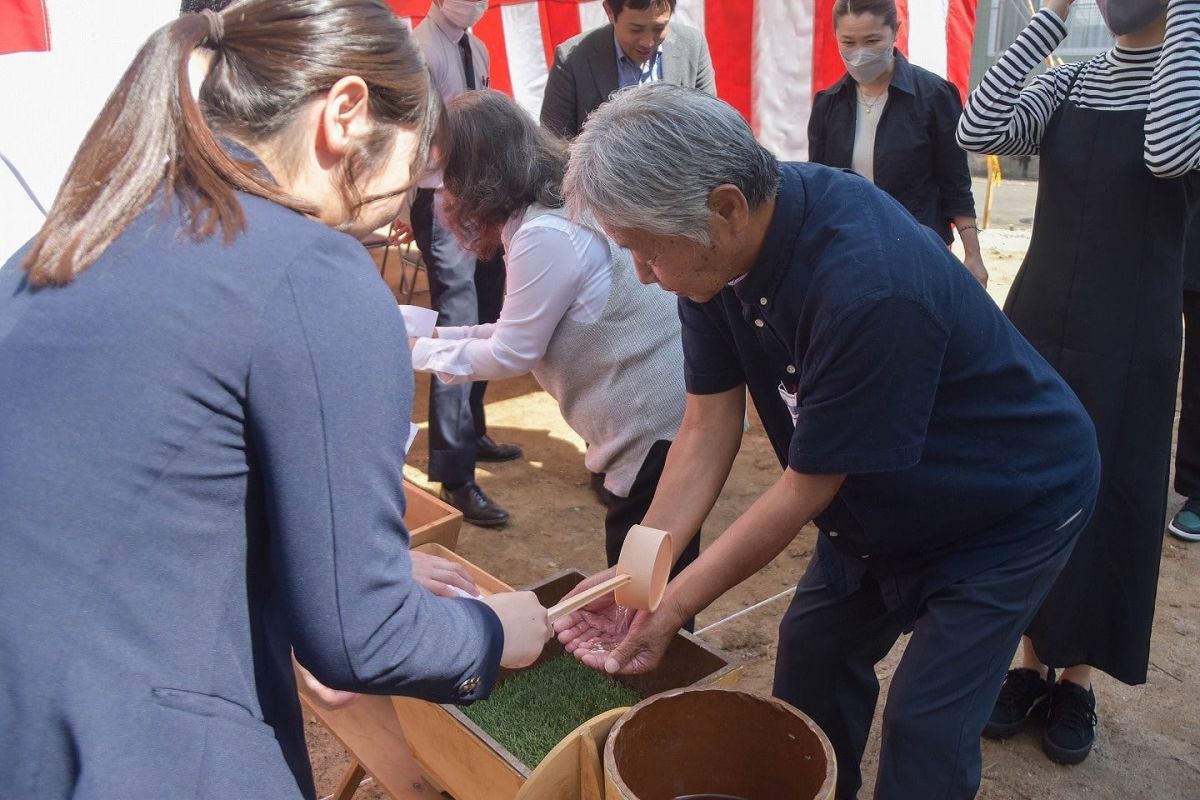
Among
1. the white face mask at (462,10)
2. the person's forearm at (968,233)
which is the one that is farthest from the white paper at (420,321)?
the person's forearm at (968,233)

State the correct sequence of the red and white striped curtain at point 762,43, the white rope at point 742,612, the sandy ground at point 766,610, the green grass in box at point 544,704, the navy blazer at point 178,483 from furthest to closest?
the red and white striped curtain at point 762,43 < the white rope at point 742,612 < the sandy ground at point 766,610 < the green grass in box at point 544,704 < the navy blazer at point 178,483

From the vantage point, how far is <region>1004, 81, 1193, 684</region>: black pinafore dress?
8.04ft

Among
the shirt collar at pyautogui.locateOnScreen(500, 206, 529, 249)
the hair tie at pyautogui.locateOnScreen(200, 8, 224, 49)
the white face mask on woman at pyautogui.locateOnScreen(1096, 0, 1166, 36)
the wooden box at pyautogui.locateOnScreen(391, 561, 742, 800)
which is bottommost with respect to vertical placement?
the wooden box at pyautogui.locateOnScreen(391, 561, 742, 800)

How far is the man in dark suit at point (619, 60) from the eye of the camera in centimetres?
420

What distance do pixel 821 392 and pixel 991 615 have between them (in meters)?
0.50

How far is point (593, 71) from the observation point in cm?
430

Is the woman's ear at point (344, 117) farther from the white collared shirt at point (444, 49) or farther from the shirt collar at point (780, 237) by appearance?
the white collared shirt at point (444, 49)

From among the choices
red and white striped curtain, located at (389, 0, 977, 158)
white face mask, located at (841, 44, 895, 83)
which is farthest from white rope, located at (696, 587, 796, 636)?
red and white striped curtain, located at (389, 0, 977, 158)

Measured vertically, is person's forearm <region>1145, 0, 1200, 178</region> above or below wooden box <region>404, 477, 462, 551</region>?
above

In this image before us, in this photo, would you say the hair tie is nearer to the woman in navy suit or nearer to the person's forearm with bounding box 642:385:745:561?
the woman in navy suit

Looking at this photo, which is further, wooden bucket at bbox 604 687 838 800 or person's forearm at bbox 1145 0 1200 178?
person's forearm at bbox 1145 0 1200 178

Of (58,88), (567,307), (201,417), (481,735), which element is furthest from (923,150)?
(201,417)

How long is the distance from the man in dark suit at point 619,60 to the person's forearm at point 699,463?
7.94 feet

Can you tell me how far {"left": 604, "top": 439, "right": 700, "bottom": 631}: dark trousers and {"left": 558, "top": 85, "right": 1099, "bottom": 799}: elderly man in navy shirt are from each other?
69 centimetres
